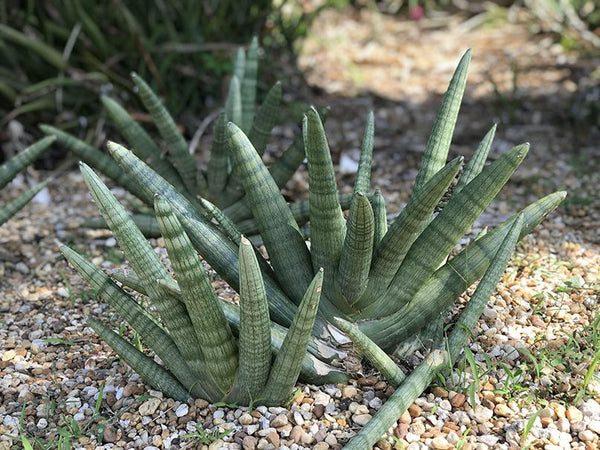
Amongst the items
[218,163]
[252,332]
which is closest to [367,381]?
[252,332]

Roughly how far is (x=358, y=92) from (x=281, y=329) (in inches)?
130

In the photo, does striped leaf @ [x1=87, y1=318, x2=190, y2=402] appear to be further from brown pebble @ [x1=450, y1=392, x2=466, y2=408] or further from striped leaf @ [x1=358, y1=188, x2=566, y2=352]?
brown pebble @ [x1=450, y1=392, x2=466, y2=408]

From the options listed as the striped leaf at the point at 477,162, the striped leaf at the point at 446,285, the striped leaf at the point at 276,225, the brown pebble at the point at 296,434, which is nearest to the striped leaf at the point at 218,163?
the striped leaf at the point at 276,225

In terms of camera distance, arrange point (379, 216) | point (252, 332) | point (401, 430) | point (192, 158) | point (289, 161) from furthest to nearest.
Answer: point (192, 158), point (289, 161), point (379, 216), point (401, 430), point (252, 332)

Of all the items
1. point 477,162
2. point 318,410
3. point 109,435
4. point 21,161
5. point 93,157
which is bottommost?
point 109,435

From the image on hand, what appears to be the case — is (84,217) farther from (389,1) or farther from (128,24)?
(389,1)

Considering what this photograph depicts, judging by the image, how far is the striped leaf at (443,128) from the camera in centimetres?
219

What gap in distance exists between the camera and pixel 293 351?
1876 mm

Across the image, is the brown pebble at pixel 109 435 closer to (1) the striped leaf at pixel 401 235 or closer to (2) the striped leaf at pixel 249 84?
(1) the striped leaf at pixel 401 235

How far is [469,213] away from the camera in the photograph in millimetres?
1993

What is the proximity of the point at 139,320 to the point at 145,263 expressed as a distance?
22cm

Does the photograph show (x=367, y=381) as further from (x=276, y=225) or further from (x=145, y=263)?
(x=145, y=263)

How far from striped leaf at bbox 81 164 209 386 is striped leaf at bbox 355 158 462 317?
47 centimetres

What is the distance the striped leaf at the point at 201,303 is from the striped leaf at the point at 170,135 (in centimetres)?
129
